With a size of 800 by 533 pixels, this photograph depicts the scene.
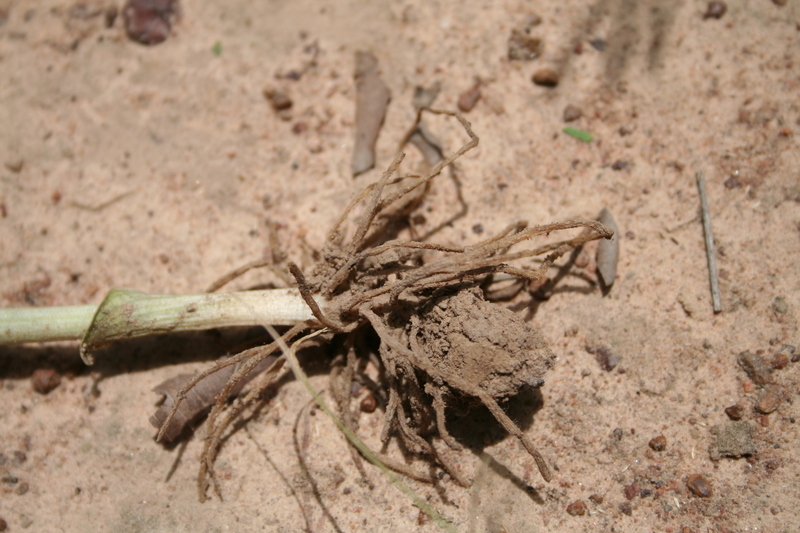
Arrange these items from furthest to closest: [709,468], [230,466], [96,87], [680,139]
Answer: [96,87]
[680,139]
[230,466]
[709,468]

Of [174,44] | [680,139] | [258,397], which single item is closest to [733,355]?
[680,139]

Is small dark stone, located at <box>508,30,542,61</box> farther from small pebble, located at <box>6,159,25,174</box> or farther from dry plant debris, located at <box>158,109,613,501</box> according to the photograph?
small pebble, located at <box>6,159,25,174</box>

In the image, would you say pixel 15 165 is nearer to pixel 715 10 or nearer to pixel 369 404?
pixel 369 404

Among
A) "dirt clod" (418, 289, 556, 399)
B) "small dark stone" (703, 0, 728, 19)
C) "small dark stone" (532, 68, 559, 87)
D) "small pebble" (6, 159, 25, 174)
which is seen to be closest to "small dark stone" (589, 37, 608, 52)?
"small dark stone" (532, 68, 559, 87)

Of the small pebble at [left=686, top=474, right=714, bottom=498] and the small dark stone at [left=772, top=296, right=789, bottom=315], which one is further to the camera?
the small dark stone at [left=772, top=296, right=789, bottom=315]

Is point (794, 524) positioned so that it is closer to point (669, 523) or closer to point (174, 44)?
point (669, 523)

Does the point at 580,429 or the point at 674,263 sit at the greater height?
the point at 674,263
